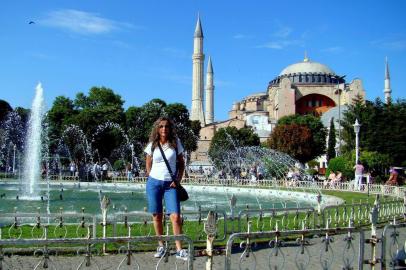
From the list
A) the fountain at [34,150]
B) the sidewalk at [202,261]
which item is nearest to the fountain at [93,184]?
the fountain at [34,150]

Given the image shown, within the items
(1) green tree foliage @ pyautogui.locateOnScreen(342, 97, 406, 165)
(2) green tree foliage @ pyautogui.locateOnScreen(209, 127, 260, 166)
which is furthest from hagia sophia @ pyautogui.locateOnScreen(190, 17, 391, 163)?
(1) green tree foliage @ pyautogui.locateOnScreen(342, 97, 406, 165)

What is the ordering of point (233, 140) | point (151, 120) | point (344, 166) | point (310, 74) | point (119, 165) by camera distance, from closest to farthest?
point (344, 166)
point (119, 165)
point (151, 120)
point (233, 140)
point (310, 74)

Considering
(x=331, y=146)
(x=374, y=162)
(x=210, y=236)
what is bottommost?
(x=210, y=236)

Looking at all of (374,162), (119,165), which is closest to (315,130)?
(119,165)

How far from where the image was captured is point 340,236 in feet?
27.8

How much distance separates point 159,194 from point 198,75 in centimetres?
7183

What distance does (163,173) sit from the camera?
6188mm

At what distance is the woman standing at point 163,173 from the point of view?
6139 millimetres

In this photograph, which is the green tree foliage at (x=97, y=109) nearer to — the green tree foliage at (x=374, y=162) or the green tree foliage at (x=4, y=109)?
the green tree foliage at (x=4, y=109)

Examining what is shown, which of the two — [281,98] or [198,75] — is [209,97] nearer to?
[198,75]

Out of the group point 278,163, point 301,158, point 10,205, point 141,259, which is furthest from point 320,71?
point 141,259

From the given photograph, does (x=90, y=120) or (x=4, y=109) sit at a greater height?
(x=4, y=109)

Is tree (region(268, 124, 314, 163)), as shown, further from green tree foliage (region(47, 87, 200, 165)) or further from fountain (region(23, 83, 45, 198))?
fountain (region(23, 83, 45, 198))

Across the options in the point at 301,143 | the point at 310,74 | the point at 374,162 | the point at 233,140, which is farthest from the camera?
the point at 310,74
